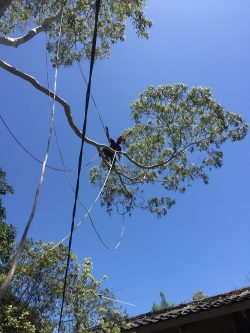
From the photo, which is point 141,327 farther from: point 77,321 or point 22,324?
point 22,324

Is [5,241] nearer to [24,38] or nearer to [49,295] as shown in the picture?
[49,295]

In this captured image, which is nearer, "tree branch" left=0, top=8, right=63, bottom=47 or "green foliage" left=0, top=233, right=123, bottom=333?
"green foliage" left=0, top=233, right=123, bottom=333

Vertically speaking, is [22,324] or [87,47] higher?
[87,47]

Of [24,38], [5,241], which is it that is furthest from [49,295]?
[24,38]

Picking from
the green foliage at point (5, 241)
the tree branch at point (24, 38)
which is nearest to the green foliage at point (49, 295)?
the green foliage at point (5, 241)

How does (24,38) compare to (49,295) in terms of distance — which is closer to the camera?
(49,295)

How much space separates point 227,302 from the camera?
8.11 metres

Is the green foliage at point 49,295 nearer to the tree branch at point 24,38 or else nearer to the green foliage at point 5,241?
the green foliage at point 5,241

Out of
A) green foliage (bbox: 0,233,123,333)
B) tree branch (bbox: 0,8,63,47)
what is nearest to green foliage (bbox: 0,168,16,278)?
green foliage (bbox: 0,233,123,333)

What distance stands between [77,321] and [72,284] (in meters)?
0.77

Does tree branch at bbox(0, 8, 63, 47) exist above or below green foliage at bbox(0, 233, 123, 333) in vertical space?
above

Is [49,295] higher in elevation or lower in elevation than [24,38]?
lower

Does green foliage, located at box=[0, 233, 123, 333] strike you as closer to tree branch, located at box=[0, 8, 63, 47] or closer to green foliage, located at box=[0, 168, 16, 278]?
green foliage, located at box=[0, 168, 16, 278]

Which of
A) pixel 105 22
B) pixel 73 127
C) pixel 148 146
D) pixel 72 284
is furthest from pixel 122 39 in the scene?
pixel 72 284
